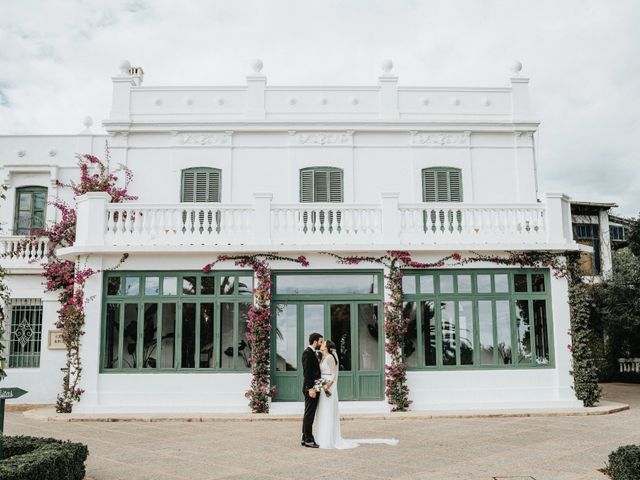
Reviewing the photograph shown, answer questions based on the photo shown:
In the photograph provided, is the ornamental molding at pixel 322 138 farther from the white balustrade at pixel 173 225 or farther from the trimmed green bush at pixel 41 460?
the trimmed green bush at pixel 41 460

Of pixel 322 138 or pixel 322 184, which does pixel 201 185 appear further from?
pixel 322 138

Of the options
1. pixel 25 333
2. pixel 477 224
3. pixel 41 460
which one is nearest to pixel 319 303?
pixel 477 224

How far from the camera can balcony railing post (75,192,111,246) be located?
46.8 feet

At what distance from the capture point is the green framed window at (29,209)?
17.8 m

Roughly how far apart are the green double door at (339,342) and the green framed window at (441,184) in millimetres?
4752

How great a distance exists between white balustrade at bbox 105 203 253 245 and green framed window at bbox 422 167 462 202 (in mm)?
5696

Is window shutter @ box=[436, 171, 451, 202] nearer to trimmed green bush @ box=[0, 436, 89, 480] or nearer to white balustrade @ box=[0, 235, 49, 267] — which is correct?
white balustrade @ box=[0, 235, 49, 267]

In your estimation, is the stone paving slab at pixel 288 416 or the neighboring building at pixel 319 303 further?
the neighboring building at pixel 319 303

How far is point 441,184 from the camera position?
704 inches

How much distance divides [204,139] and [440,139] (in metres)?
6.69

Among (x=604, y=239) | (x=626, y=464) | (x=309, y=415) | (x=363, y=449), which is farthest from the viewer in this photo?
(x=604, y=239)

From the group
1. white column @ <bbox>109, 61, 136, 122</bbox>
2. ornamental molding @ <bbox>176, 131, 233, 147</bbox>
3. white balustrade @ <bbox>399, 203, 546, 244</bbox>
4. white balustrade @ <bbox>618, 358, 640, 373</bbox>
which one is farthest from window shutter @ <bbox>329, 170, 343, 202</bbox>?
white balustrade @ <bbox>618, 358, 640, 373</bbox>

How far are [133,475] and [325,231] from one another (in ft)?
24.9

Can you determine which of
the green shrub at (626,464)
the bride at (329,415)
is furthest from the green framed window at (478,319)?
the green shrub at (626,464)
